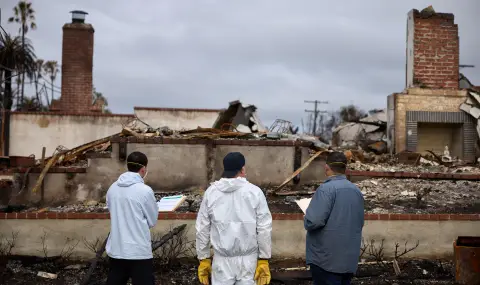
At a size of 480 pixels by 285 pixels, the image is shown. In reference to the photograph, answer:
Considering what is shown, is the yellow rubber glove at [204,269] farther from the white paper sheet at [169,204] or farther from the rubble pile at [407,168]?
the rubble pile at [407,168]

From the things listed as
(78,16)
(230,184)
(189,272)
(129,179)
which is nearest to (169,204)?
(189,272)

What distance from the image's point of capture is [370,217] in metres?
7.92

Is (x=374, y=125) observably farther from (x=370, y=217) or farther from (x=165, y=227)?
(x=165, y=227)

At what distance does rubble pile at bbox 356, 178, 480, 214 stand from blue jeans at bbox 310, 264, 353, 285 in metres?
3.77

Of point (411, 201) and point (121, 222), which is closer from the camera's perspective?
point (121, 222)

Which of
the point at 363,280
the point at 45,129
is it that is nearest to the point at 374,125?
the point at 363,280

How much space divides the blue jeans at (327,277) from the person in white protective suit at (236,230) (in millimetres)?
567

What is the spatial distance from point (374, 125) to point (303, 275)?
9297 millimetres

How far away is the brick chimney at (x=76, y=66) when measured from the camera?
62.4ft

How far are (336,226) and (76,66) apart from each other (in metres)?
16.1

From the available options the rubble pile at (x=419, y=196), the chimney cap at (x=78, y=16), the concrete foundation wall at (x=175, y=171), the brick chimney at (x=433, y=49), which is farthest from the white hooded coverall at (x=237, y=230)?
the chimney cap at (x=78, y=16)

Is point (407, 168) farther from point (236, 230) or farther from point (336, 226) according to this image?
point (236, 230)

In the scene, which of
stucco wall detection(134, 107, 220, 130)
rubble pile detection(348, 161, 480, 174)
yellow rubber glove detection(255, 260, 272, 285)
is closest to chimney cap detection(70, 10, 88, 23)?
stucco wall detection(134, 107, 220, 130)

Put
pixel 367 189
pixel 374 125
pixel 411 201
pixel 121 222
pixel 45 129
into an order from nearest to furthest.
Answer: pixel 121 222 < pixel 411 201 < pixel 367 189 < pixel 374 125 < pixel 45 129
